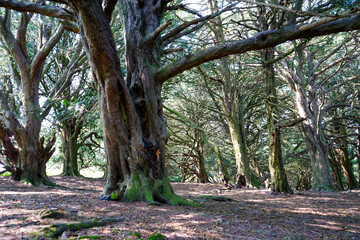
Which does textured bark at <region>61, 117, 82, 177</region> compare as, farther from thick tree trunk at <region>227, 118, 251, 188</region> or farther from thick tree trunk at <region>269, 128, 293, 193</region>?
thick tree trunk at <region>269, 128, 293, 193</region>

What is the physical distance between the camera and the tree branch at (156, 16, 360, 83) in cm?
297

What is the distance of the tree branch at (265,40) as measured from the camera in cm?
297

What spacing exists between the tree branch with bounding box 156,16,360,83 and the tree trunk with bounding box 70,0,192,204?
659 mm

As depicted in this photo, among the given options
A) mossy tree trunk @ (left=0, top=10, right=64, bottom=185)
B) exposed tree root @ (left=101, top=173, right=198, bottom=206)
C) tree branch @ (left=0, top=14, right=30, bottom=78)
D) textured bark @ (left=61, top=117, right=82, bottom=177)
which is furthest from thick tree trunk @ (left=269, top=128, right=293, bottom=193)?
textured bark @ (left=61, top=117, right=82, bottom=177)

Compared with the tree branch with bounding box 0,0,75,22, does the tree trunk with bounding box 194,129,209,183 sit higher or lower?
lower

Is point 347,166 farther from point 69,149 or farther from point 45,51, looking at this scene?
point 45,51

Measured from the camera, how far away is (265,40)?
337 centimetres

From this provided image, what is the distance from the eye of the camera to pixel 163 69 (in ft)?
13.8

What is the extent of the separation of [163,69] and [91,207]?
7.95 ft

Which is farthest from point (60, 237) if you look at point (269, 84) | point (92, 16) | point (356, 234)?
point (269, 84)

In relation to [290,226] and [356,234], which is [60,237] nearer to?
[290,226]

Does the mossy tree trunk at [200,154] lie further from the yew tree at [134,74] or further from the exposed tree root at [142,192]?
the exposed tree root at [142,192]

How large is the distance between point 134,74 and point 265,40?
7.21 feet

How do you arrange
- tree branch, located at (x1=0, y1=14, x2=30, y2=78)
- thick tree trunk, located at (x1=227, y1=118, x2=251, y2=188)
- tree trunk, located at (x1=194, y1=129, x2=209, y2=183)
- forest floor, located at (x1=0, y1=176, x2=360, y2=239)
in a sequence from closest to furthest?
forest floor, located at (x1=0, y1=176, x2=360, y2=239) < tree branch, located at (x1=0, y1=14, x2=30, y2=78) < thick tree trunk, located at (x1=227, y1=118, x2=251, y2=188) < tree trunk, located at (x1=194, y1=129, x2=209, y2=183)
